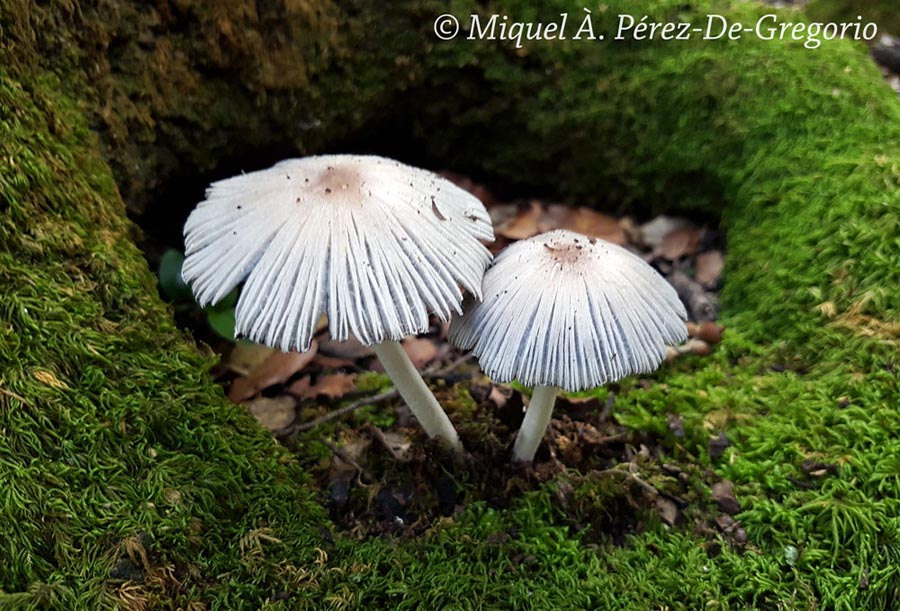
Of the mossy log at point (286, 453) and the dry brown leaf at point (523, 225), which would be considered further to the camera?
Result: the dry brown leaf at point (523, 225)

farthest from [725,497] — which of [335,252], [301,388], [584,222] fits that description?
[584,222]

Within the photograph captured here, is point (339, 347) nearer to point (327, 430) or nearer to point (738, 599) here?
point (327, 430)

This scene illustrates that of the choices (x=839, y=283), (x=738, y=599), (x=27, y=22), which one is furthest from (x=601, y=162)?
(x=27, y=22)

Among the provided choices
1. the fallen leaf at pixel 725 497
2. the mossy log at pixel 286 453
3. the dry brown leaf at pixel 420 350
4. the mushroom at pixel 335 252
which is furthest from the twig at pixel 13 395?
the fallen leaf at pixel 725 497

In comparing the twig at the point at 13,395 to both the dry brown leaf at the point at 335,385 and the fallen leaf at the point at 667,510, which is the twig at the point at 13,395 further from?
the fallen leaf at the point at 667,510

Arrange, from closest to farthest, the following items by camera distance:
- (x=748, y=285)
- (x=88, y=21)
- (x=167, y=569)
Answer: (x=167, y=569), (x=88, y=21), (x=748, y=285)
